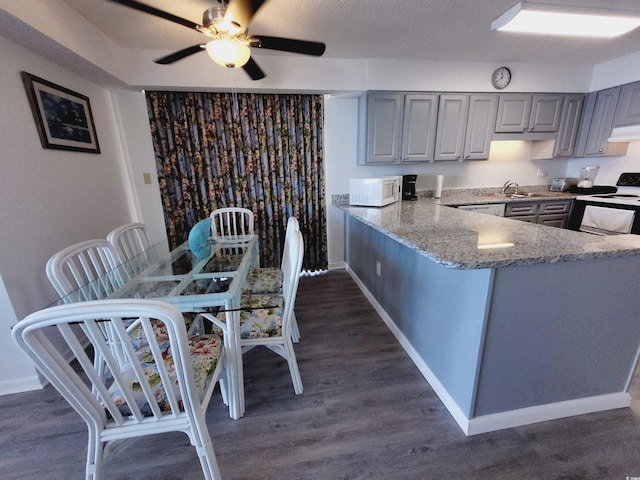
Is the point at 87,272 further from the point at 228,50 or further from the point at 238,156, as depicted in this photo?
the point at 238,156

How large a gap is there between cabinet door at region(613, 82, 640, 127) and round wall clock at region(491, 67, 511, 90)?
3.91ft

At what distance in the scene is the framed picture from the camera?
1773 mm

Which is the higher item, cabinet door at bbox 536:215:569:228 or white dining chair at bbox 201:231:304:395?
cabinet door at bbox 536:215:569:228

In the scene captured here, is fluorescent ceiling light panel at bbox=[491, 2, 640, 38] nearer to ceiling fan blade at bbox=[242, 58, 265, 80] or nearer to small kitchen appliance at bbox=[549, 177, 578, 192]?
ceiling fan blade at bbox=[242, 58, 265, 80]

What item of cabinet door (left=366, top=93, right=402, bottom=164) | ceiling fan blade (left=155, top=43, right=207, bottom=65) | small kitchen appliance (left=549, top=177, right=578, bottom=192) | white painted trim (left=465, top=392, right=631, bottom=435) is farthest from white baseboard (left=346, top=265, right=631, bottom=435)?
small kitchen appliance (left=549, top=177, right=578, bottom=192)

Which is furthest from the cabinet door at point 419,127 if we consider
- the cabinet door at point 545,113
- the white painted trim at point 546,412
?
the white painted trim at point 546,412

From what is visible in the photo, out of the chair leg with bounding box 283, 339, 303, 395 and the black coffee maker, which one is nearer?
the chair leg with bounding box 283, 339, 303, 395

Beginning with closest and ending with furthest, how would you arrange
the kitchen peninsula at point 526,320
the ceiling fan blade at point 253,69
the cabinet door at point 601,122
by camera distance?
the kitchen peninsula at point 526,320
the ceiling fan blade at point 253,69
the cabinet door at point 601,122

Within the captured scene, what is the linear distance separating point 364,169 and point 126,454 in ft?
10.2

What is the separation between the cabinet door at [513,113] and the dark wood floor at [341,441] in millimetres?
2663

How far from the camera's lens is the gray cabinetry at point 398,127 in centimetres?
285

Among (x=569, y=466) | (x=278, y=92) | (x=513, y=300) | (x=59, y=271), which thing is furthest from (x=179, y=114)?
(x=569, y=466)

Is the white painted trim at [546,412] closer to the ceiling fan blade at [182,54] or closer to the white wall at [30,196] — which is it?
the ceiling fan blade at [182,54]

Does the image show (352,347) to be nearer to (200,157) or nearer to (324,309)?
(324,309)
